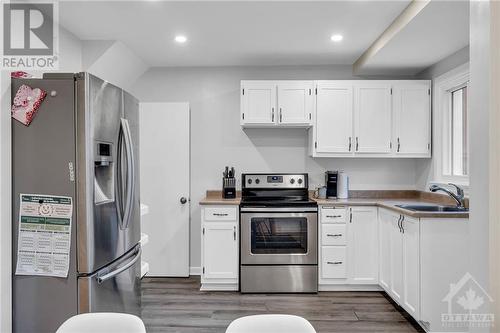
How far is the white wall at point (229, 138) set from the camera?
401cm

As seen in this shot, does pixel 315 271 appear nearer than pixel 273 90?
Yes

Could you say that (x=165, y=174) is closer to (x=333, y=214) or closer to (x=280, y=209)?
(x=280, y=209)

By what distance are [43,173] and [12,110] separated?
0.39 meters

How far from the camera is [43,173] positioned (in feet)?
6.02

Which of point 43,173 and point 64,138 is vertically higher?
point 64,138

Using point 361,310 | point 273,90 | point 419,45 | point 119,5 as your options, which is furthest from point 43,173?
point 419,45

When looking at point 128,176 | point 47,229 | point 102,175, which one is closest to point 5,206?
point 47,229

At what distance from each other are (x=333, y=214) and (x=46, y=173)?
2.59 m

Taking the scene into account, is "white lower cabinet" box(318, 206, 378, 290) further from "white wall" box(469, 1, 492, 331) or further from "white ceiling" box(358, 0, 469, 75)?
"white wall" box(469, 1, 492, 331)

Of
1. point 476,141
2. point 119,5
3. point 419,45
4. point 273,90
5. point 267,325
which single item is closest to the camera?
point 267,325

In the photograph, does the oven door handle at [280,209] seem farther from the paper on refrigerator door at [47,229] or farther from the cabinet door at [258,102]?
the paper on refrigerator door at [47,229]

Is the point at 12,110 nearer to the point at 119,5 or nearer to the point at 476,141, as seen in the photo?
the point at 119,5

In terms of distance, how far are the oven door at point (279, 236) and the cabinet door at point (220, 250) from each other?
106 mm

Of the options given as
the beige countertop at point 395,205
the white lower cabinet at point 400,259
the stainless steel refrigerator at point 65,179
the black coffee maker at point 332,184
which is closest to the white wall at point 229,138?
the black coffee maker at point 332,184
